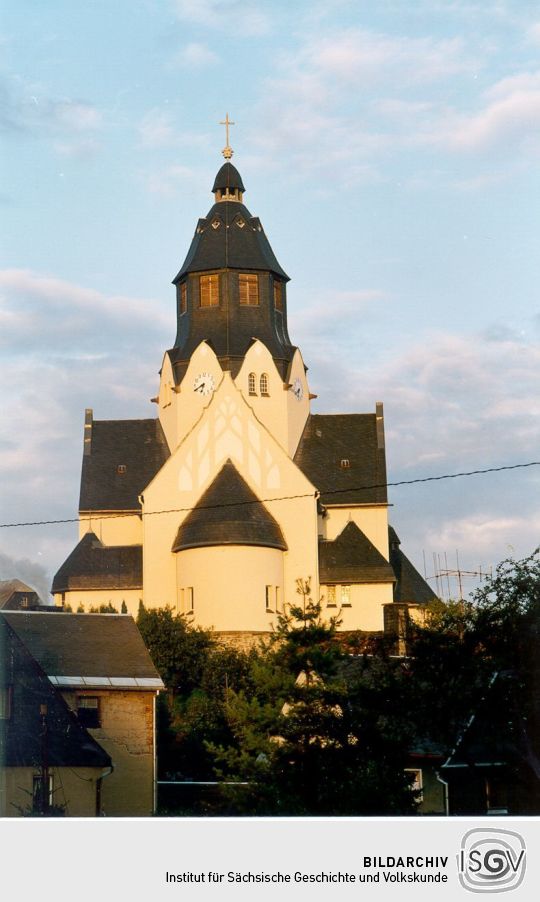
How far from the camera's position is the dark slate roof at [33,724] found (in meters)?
35.5

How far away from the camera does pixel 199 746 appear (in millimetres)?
50594

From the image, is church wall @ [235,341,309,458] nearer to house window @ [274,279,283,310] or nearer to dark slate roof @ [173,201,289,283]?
house window @ [274,279,283,310]

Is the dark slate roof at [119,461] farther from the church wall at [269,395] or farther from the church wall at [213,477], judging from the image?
the church wall at [269,395]

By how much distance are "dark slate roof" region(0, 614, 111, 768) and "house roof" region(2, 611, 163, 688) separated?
15.2ft

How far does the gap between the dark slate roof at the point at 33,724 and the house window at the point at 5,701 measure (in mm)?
137

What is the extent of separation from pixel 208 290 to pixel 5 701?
43876mm

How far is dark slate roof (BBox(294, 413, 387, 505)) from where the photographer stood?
74.6 m

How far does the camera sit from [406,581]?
74500mm

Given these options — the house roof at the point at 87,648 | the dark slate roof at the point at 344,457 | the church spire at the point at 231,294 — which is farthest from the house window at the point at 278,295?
the house roof at the point at 87,648

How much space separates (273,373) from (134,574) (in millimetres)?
12465
